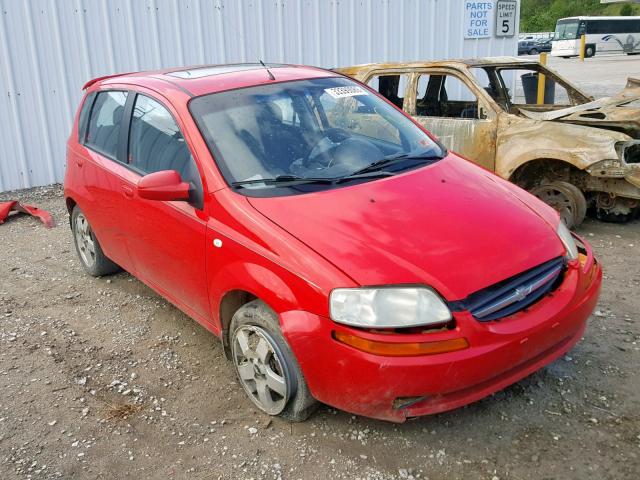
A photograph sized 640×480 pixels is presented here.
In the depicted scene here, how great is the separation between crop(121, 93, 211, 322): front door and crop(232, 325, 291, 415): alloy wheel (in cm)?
35

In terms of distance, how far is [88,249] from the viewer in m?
5.05

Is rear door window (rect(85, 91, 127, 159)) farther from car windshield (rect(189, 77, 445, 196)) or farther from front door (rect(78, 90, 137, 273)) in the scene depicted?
car windshield (rect(189, 77, 445, 196))

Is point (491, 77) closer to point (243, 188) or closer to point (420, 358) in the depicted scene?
point (243, 188)

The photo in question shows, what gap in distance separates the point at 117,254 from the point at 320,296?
2.31 m

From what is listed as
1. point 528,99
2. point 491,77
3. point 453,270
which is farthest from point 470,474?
point 528,99

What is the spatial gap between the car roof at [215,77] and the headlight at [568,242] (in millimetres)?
1837

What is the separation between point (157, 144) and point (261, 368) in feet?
5.08

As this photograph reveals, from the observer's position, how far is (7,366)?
3.81 meters

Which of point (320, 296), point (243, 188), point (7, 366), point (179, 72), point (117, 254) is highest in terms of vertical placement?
point (179, 72)

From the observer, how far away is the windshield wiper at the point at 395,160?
336 cm

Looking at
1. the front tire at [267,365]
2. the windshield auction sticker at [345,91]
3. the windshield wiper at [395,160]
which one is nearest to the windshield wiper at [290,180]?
the windshield wiper at [395,160]

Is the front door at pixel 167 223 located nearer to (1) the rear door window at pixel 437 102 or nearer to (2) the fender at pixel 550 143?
(2) the fender at pixel 550 143

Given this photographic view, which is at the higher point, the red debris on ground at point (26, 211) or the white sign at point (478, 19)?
the white sign at point (478, 19)

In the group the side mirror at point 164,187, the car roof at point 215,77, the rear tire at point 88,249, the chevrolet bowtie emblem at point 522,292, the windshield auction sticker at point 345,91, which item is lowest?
the rear tire at point 88,249
